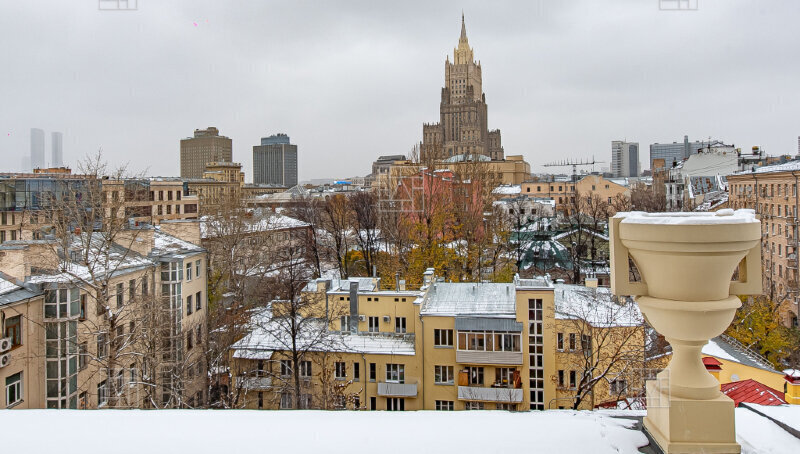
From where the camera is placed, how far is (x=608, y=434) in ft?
7.01

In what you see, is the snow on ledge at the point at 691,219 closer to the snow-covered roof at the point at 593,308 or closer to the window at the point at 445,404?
the snow-covered roof at the point at 593,308

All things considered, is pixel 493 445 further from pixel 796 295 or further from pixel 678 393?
pixel 796 295

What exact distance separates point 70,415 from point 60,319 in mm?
10030

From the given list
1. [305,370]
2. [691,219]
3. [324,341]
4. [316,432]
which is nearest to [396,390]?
[324,341]

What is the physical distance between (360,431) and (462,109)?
107103 mm

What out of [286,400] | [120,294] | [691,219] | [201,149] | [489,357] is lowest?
[286,400]

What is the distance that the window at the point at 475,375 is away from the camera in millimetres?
13656

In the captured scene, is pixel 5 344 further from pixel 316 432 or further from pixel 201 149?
pixel 201 149

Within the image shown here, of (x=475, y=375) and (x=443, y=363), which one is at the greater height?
(x=443, y=363)

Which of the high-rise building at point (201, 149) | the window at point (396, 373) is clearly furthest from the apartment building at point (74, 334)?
the high-rise building at point (201, 149)

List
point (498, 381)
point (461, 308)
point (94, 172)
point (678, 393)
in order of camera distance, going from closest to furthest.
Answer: point (678, 393) < point (94, 172) < point (498, 381) < point (461, 308)

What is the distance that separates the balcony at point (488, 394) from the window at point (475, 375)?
408mm

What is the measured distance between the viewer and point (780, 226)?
24.3m

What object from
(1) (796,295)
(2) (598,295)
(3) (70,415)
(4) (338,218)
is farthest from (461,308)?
(4) (338,218)
